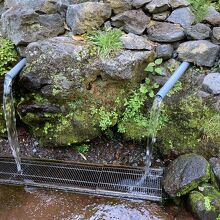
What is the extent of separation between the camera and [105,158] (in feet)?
16.2

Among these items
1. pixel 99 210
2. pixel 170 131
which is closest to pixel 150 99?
→ pixel 170 131

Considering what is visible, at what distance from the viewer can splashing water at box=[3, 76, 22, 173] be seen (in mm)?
4547

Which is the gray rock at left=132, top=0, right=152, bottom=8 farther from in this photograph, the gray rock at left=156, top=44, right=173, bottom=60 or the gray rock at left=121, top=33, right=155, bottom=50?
the gray rock at left=156, top=44, right=173, bottom=60

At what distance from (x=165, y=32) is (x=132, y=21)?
19.8 inches

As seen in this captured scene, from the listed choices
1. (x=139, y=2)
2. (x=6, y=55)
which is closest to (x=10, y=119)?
(x=6, y=55)

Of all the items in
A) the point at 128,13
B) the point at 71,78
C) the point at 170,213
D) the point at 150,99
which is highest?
the point at 128,13

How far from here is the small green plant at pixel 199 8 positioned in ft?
16.3

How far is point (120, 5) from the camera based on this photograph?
498 centimetres

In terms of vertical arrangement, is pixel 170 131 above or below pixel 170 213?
above

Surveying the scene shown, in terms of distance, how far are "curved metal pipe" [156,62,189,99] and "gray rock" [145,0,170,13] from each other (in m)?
0.92

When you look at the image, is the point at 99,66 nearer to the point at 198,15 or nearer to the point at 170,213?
the point at 198,15

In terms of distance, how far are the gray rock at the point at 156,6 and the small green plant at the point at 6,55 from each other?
206cm

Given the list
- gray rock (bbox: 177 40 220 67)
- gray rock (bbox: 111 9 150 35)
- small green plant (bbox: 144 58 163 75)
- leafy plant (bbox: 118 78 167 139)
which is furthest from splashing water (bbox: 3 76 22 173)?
gray rock (bbox: 177 40 220 67)

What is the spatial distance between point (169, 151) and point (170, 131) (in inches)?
10.8
